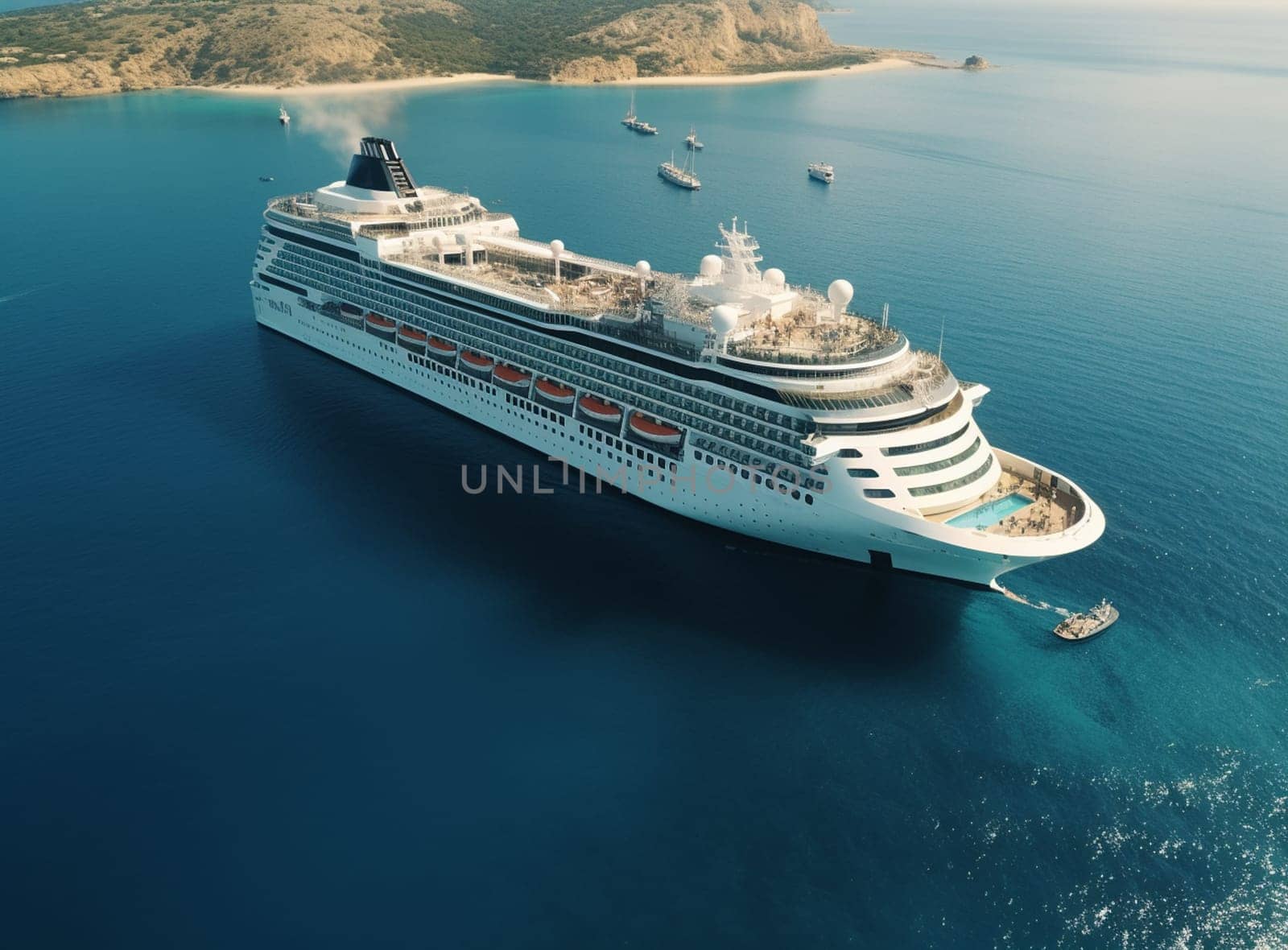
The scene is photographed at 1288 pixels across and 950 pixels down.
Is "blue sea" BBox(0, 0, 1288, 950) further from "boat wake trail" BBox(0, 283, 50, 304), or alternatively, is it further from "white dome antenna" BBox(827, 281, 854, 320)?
"white dome antenna" BBox(827, 281, 854, 320)

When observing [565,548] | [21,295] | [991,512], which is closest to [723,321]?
[565,548]

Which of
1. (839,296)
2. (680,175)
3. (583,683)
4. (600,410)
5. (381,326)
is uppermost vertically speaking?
(839,296)

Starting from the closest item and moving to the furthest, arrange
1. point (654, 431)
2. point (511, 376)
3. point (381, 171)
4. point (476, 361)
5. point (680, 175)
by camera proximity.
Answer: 1. point (654, 431)
2. point (511, 376)
3. point (476, 361)
4. point (381, 171)
5. point (680, 175)

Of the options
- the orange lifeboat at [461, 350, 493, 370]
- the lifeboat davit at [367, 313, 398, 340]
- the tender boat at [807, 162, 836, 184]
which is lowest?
the tender boat at [807, 162, 836, 184]

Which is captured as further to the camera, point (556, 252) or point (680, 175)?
point (680, 175)

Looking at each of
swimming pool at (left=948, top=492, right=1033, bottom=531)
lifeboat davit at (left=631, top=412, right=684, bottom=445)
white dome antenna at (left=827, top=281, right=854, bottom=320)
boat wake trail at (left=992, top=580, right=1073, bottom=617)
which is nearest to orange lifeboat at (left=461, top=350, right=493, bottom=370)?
lifeboat davit at (left=631, top=412, right=684, bottom=445)

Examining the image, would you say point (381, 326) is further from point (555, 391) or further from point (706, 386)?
point (706, 386)
